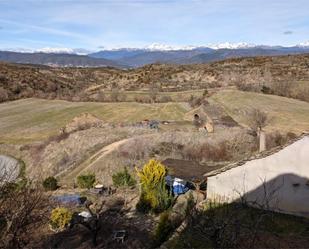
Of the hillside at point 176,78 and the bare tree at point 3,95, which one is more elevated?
the hillside at point 176,78

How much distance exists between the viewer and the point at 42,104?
79.2 m

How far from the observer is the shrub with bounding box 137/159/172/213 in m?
21.6

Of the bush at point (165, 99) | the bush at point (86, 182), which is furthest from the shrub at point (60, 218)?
the bush at point (165, 99)

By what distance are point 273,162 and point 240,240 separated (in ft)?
13.5

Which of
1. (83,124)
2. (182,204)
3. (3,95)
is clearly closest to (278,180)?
(182,204)

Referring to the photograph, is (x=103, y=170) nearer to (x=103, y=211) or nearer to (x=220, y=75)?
(x=103, y=211)

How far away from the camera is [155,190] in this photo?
2159cm

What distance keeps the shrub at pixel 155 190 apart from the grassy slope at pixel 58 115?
117ft

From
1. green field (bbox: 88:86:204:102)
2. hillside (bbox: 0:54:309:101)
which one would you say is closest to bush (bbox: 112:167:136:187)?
green field (bbox: 88:86:204:102)

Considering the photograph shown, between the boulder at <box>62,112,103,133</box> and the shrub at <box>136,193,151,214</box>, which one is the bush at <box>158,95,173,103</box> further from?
the shrub at <box>136,193,151,214</box>

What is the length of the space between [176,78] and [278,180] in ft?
280

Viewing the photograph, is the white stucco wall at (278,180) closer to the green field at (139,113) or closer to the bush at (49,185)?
the bush at (49,185)

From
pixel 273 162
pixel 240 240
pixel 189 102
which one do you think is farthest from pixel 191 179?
pixel 189 102

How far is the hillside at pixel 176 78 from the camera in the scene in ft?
290
